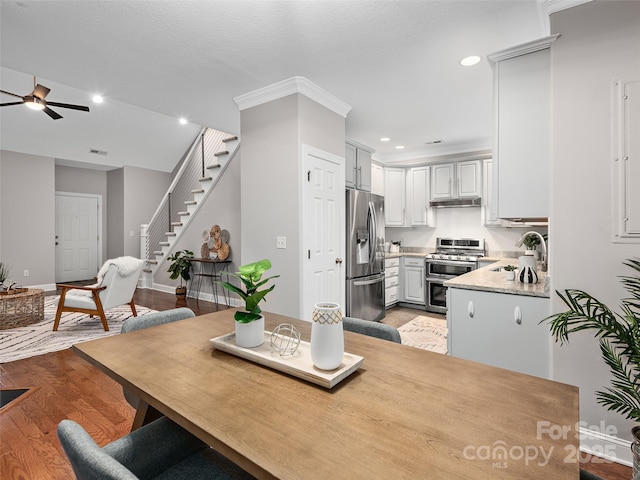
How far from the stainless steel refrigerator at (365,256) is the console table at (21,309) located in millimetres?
3952

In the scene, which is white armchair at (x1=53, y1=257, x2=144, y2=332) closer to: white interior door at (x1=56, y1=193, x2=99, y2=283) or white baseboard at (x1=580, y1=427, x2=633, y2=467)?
white interior door at (x1=56, y1=193, x2=99, y2=283)

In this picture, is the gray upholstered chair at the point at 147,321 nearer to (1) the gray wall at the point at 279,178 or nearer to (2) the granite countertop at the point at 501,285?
(1) the gray wall at the point at 279,178

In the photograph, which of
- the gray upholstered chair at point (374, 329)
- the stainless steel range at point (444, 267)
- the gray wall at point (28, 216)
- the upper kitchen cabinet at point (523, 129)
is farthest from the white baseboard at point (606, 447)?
the gray wall at point (28, 216)

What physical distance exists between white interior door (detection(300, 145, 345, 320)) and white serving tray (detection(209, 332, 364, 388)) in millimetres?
1901

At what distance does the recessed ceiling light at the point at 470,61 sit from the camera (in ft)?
8.90

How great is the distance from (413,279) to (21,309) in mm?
5387

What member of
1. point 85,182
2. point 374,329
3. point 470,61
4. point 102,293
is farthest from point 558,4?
point 85,182

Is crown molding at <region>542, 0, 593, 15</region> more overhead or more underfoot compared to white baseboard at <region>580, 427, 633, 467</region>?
more overhead

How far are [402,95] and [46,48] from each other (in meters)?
3.13

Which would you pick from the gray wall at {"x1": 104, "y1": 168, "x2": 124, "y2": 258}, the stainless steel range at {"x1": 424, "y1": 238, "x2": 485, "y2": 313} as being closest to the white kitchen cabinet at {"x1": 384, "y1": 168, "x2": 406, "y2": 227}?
the stainless steel range at {"x1": 424, "y1": 238, "x2": 485, "y2": 313}

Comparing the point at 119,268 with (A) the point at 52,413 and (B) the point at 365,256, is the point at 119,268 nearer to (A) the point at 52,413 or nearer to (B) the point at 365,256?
(A) the point at 52,413

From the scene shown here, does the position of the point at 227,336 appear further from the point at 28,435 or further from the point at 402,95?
the point at 402,95

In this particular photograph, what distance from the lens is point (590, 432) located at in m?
1.90

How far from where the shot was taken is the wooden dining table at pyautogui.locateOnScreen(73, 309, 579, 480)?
676 millimetres
